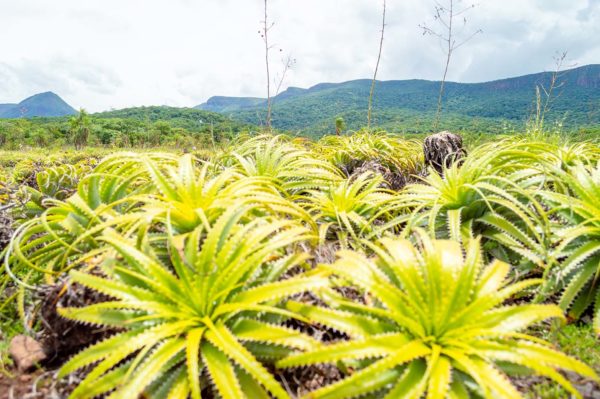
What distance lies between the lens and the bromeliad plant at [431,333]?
47.6 inches

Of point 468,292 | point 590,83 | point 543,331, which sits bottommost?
point 543,331

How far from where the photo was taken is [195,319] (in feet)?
4.62

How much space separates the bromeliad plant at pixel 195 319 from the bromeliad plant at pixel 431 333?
12 cm

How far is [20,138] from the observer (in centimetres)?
3678

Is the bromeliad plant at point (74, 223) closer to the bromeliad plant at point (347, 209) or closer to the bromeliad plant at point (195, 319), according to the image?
the bromeliad plant at point (195, 319)

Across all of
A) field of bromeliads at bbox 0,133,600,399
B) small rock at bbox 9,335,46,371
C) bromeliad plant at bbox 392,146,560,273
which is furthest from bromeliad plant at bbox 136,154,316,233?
bromeliad plant at bbox 392,146,560,273

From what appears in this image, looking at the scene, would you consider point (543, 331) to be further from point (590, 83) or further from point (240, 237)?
point (590, 83)

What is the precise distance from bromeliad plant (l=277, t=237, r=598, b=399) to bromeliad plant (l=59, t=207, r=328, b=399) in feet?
0.40

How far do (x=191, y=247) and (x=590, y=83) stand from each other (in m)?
146

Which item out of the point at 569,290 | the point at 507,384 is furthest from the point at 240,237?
the point at 569,290

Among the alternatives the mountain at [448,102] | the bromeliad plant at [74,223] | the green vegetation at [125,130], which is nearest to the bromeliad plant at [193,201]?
the bromeliad plant at [74,223]

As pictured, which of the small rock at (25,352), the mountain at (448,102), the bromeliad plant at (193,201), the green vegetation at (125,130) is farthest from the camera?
the mountain at (448,102)

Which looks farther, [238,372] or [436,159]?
[436,159]

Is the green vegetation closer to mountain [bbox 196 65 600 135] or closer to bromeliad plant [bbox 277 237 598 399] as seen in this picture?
bromeliad plant [bbox 277 237 598 399]
